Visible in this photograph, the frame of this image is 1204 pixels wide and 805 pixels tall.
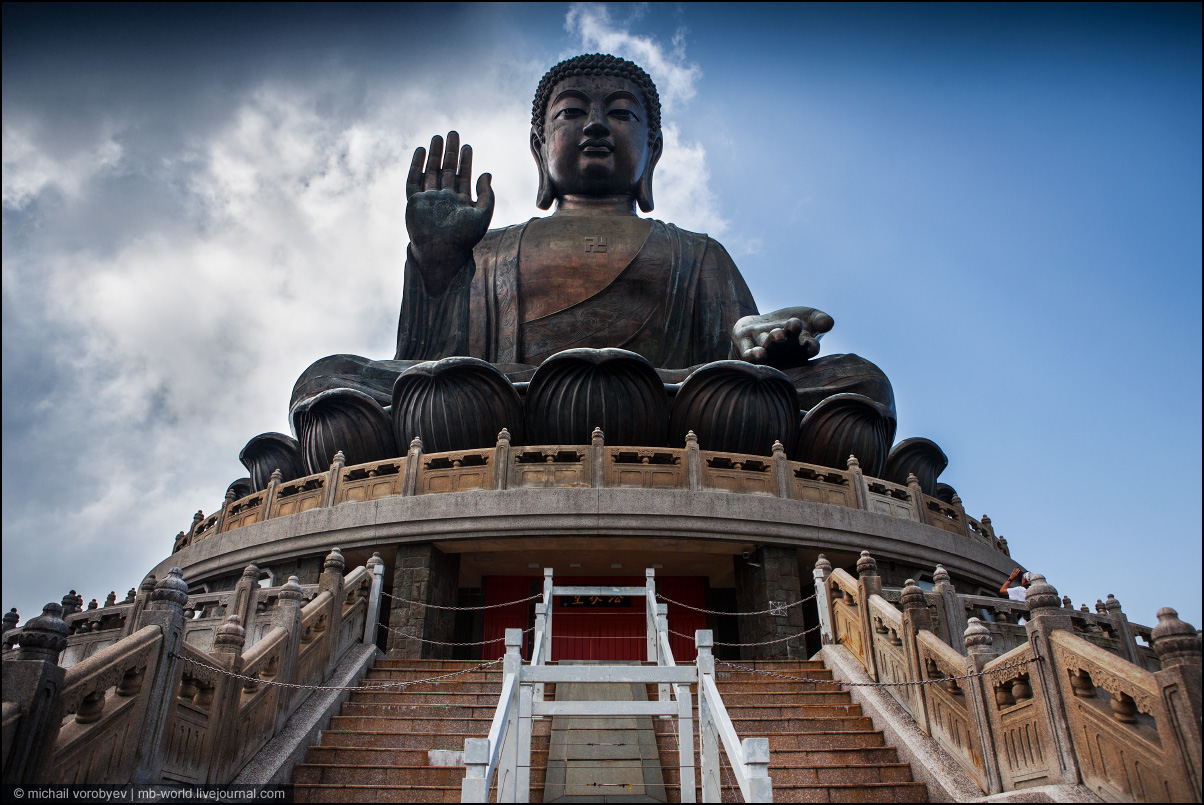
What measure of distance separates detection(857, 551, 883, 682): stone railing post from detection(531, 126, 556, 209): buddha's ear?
13093 millimetres

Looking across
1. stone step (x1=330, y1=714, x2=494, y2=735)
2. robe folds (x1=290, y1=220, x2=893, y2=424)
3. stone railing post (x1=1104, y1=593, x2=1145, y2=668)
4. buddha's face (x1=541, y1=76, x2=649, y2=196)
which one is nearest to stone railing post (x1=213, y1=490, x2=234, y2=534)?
robe folds (x1=290, y1=220, x2=893, y2=424)

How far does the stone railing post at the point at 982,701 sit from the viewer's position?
4.69 meters

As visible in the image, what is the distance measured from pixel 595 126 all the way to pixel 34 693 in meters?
15.0

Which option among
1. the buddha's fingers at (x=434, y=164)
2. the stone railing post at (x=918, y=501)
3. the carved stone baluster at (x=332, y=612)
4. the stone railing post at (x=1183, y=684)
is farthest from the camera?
the buddha's fingers at (x=434, y=164)

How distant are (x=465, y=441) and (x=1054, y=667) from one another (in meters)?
8.32

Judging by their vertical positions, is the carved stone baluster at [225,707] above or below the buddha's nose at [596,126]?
below

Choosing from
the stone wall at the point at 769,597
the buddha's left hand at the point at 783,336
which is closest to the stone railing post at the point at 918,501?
the stone wall at the point at 769,597

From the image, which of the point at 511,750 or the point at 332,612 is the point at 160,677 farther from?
the point at 332,612

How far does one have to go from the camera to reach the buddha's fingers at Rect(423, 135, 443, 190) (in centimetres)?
1461

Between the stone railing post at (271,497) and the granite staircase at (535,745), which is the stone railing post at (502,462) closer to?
the stone railing post at (271,497)

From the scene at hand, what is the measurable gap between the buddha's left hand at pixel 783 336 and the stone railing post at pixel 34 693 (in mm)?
10449

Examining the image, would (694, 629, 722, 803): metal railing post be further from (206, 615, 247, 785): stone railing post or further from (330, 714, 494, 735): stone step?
(206, 615, 247, 785): stone railing post

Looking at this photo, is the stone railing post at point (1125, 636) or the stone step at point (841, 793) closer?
the stone step at point (841, 793)

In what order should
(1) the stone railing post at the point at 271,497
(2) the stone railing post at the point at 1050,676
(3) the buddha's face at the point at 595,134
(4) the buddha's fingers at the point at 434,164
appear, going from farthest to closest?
1. (3) the buddha's face at the point at 595,134
2. (4) the buddha's fingers at the point at 434,164
3. (1) the stone railing post at the point at 271,497
4. (2) the stone railing post at the point at 1050,676
